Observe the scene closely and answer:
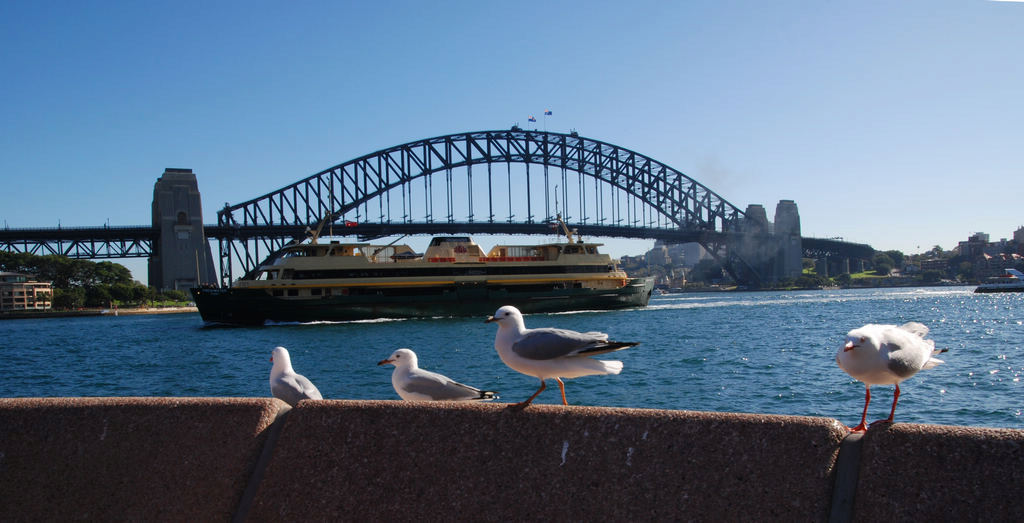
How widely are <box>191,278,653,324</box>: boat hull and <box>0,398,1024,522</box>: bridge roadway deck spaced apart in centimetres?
3946

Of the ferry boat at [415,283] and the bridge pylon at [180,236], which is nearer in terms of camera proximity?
the ferry boat at [415,283]

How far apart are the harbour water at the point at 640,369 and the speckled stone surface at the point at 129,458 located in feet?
32.1

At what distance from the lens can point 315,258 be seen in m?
42.8

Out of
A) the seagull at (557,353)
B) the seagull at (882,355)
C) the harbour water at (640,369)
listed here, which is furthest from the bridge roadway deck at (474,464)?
the harbour water at (640,369)

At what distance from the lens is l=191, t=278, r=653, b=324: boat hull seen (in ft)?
135

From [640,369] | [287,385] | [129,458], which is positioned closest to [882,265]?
[640,369]

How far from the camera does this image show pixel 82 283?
94438mm

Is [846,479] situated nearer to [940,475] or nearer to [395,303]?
[940,475]

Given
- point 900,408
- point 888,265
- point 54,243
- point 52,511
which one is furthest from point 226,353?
point 888,265

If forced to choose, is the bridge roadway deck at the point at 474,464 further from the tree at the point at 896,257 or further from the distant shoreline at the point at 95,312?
the tree at the point at 896,257

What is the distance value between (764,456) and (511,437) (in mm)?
831

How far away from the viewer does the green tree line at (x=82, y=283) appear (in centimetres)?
8425

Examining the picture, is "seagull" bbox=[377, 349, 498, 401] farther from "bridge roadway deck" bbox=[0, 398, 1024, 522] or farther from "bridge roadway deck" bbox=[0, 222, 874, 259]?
"bridge roadway deck" bbox=[0, 222, 874, 259]

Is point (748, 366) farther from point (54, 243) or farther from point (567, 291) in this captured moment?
point (54, 243)
